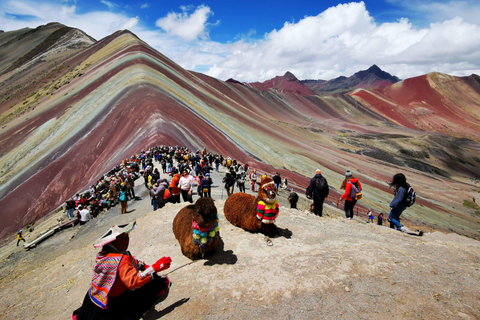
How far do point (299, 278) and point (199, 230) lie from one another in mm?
1999

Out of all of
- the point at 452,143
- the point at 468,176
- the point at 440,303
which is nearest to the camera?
the point at 440,303

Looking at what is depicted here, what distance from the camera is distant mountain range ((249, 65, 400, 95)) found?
124 meters

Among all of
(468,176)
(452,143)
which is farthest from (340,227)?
(452,143)

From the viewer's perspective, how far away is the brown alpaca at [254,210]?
6.18m

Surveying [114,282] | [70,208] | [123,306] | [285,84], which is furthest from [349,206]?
[285,84]

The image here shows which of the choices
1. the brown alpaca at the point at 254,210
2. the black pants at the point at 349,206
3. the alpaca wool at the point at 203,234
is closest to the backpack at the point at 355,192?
the black pants at the point at 349,206

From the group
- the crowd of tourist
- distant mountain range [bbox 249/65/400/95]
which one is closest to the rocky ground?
the crowd of tourist

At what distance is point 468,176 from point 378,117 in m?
47.5

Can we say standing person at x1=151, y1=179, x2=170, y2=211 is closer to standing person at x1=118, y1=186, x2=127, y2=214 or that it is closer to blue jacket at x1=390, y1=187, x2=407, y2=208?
standing person at x1=118, y1=186, x2=127, y2=214

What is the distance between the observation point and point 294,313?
3.56m

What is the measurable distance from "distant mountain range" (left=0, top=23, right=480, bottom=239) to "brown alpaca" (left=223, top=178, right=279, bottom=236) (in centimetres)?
1417

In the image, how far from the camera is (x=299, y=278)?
425 cm

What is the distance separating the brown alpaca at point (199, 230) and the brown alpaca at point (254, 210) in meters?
1.29

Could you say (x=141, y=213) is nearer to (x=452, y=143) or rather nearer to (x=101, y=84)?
(x=101, y=84)
